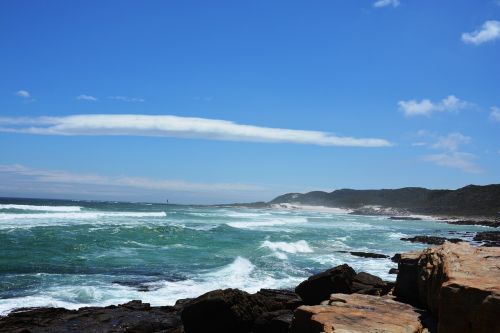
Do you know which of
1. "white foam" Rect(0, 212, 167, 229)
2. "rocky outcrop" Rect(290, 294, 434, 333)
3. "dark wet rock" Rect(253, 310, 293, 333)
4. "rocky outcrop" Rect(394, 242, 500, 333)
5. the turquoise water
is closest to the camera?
"rocky outcrop" Rect(394, 242, 500, 333)

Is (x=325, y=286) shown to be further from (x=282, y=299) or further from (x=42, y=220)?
(x=42, y=220)

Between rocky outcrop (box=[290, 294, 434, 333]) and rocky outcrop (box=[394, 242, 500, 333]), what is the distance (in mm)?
403

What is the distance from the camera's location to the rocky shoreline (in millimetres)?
5270

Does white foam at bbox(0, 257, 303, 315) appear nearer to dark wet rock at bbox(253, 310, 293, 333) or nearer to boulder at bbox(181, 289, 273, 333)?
boulder at bbox(181, 289, 273, 333)

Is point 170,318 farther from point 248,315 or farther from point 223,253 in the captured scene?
point 223,253

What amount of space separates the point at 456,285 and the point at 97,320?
8.37 metres

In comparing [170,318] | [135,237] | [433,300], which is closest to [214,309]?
[170,318]

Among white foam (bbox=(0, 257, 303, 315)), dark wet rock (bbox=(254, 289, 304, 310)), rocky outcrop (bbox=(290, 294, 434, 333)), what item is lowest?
white foam (bbox=(0, 257, 303, 315))

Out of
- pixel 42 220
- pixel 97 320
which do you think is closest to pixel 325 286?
pixel 97 320

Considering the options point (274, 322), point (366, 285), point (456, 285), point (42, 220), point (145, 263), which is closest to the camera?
point (456, 285)

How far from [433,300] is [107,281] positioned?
1201cm

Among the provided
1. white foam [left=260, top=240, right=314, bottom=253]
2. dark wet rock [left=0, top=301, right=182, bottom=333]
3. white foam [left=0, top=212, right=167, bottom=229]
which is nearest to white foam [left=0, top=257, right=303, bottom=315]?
dark wet rock [left=0, top=301, right=182, bottom=333]

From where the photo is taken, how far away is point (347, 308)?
6684 mm

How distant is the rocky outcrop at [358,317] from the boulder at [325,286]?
3512mm
